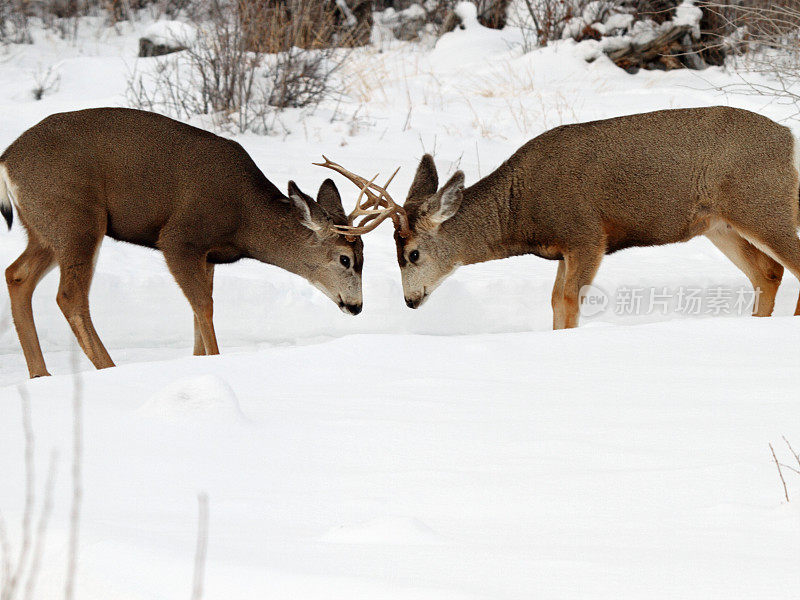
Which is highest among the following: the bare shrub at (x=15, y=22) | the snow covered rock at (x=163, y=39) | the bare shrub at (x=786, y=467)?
the bare shrub at (x=786, y=467)

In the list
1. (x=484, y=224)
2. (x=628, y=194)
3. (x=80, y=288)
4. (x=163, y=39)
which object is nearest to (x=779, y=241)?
(x=628, y=194)

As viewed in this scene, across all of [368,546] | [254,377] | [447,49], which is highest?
[368,546]

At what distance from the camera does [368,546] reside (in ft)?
8.11

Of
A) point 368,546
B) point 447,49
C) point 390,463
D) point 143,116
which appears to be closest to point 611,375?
point 390,463

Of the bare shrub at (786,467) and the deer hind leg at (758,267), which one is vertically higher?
the bare shrub at (786,467)

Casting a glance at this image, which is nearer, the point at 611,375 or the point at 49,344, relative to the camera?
the point at 611,375

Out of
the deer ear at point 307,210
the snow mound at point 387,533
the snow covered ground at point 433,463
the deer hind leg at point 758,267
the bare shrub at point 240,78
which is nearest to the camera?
the snow covered ground at point 433,463

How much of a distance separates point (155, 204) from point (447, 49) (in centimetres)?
1096

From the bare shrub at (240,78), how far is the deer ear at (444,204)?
526 cm

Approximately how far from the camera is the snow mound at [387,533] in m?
2.52

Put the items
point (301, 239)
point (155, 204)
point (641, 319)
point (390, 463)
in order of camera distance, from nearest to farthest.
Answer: point (390, 463) < point (155, 204) < point (301, 239) < point (641, 319)

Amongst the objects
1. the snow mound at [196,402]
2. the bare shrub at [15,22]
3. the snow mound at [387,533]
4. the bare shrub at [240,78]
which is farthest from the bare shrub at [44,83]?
the snow mound at [387,533]

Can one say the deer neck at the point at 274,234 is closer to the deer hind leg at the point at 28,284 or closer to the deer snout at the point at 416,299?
the deer snout at the point at 416,299

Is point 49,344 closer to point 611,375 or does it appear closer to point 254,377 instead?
point 254,377
